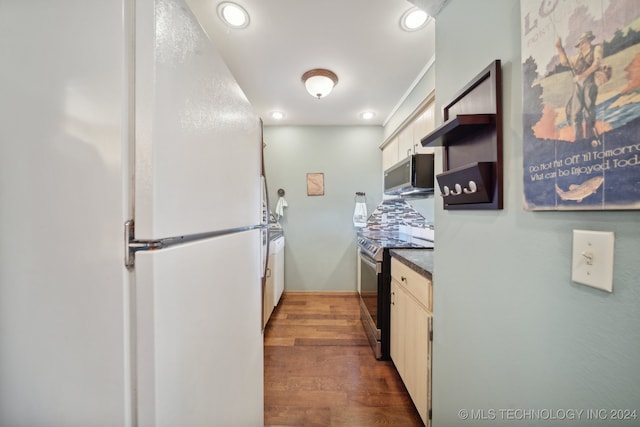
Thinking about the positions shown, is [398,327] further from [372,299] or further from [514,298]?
[514,298]

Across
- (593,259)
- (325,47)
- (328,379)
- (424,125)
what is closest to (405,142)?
(424,125)

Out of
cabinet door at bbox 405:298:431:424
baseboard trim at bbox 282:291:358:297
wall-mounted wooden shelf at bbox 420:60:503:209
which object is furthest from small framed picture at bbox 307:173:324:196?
wall-mounted wooden shelf at bbox 420:60:503:209

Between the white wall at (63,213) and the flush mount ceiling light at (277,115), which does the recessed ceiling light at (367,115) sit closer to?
the flush mount ceiling light at (277,115)

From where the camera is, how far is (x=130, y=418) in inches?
17.8

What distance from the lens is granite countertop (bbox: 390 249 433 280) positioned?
1.25 meters

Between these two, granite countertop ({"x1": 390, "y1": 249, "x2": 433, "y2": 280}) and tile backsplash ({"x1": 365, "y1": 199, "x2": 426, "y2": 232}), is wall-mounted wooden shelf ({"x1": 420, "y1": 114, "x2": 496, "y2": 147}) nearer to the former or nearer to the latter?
granite countertop ({"x1": 390, "y1": 249, "x2": 433, "y2": 280})

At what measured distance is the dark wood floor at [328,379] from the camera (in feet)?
4.54

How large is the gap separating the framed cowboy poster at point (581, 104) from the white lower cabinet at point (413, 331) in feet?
2.67

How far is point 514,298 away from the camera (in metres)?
0.68

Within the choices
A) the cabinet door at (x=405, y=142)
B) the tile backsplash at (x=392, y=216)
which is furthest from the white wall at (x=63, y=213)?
the tile backsplash at (x=392, y=216)

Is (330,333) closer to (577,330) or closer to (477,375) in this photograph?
(477,375)

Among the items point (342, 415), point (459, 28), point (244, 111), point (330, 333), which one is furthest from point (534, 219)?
point (330, 333)

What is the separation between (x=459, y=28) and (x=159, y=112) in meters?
1.17

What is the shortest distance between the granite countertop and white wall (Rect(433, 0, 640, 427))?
4.9 inches
